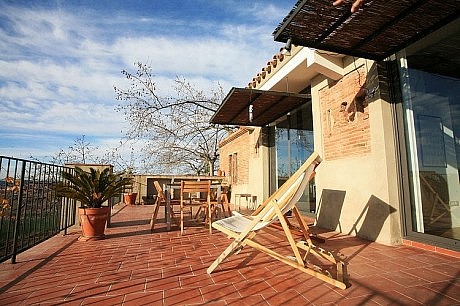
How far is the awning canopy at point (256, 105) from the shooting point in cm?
507

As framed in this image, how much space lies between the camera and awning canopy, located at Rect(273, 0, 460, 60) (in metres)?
2.51

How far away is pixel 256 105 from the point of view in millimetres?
5816

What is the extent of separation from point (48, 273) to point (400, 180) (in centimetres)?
431

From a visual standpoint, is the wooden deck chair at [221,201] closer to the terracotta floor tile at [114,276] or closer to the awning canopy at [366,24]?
the terracotta floor tile at [114,276]

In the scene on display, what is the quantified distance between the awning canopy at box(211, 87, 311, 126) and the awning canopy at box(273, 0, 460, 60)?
1.95 m

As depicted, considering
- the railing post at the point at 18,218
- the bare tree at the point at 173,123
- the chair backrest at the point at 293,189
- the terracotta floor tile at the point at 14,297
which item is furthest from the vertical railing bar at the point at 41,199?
the bare tree at the point at 173,123

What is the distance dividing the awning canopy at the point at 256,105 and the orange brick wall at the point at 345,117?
0.74 meters

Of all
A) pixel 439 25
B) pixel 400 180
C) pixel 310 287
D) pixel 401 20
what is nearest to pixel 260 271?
pixel 310 287

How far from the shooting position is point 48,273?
2.48 metres

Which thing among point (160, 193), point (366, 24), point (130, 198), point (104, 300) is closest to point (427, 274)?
point (366, 24)

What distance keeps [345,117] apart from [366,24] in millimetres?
1750

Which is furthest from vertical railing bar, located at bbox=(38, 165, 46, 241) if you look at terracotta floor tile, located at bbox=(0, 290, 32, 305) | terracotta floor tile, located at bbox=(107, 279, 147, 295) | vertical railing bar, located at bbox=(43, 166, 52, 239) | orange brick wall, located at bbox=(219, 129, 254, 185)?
orange brick wall, located at bbox=(219, 129, 254, 185)

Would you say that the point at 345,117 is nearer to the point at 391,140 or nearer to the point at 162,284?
the point at 391,140

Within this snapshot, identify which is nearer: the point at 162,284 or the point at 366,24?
the point at 162,284
